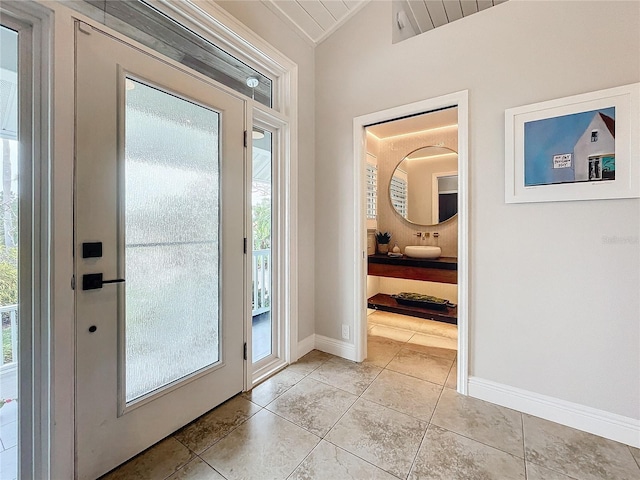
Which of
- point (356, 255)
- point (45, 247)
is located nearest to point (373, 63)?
point (356, 255)

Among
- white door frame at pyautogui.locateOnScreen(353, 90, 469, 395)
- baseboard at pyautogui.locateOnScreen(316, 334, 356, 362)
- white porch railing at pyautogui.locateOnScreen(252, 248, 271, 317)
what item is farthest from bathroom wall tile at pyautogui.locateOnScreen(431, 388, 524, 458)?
white porch railing at pyautogui.locateOnScreen(252, 248, 271, 317)

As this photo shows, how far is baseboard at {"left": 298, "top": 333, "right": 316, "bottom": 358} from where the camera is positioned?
105 inches

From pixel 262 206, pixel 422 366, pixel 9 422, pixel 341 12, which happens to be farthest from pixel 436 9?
pixel 9 422

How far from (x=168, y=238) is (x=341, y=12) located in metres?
2.42

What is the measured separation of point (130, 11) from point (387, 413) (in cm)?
282

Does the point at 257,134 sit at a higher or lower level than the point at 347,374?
higher

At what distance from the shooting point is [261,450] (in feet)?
5.01

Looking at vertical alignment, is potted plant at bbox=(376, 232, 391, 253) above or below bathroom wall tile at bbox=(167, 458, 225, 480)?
above

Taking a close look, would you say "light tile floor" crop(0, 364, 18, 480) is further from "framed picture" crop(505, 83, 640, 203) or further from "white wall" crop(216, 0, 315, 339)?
"framed picture" crop(505, 83, 640, 203)

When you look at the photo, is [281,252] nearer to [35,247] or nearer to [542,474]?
[35,247]

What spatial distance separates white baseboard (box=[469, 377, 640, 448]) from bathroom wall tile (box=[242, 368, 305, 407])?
1.33 meters

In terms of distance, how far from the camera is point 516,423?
5.80 feet

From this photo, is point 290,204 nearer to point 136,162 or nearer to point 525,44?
point 136,162

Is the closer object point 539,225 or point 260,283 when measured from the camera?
point 539,225
